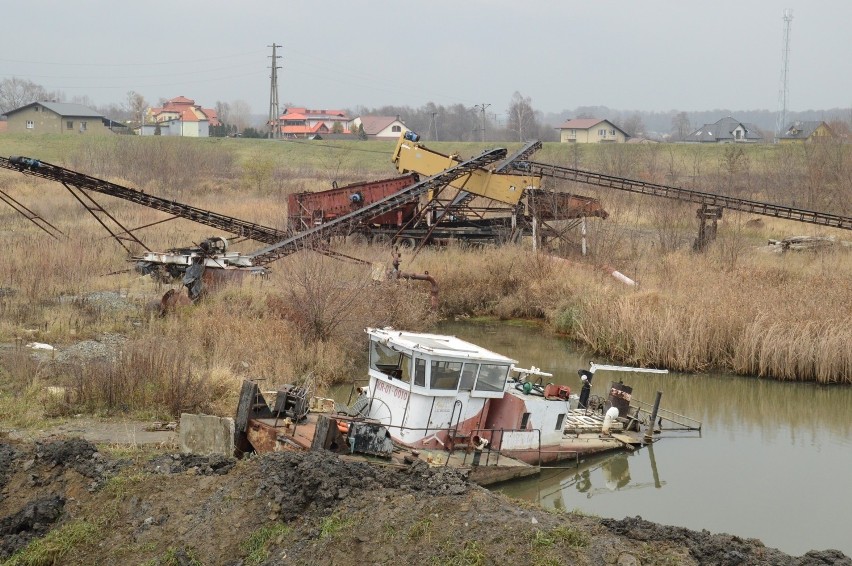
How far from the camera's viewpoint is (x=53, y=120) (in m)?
106

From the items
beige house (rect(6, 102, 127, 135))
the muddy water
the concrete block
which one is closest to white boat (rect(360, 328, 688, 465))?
the muddy water

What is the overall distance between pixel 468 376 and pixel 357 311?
899 centimetres

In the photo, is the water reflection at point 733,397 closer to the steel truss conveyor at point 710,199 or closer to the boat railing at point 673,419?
the boat railing at point 673,419

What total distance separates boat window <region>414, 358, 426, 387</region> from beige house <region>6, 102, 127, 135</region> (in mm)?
94485

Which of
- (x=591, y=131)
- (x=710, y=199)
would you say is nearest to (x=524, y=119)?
(x=591, y=131)

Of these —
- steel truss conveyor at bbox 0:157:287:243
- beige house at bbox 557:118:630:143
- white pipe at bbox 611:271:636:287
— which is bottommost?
white pipe at bbox 611:271:636:287

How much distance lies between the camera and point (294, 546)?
12.7 metres

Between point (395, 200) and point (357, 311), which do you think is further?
point (395, 200)

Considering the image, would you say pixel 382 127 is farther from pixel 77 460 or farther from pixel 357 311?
pixel 77 460

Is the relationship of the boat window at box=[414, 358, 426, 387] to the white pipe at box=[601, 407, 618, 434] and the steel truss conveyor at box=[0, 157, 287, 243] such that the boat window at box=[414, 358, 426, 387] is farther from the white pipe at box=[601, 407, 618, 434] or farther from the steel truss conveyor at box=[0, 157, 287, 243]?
the steel truss conveyor at box=[0, 157, 287, 243]

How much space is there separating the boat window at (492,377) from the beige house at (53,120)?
9434cm

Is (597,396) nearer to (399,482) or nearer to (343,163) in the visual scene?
(399,482)

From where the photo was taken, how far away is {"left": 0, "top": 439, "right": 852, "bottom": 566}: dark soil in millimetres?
12039

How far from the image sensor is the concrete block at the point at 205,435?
16.7 meters
